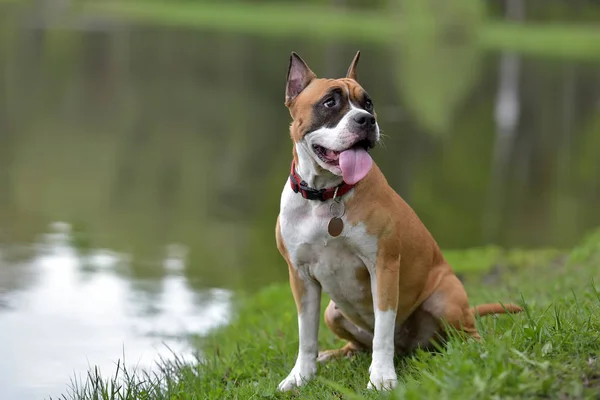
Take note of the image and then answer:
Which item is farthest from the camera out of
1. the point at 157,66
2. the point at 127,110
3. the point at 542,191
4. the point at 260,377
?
the point at 157,66

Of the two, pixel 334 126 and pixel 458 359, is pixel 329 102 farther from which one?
pixel 458 359

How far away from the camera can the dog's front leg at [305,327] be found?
586 centimetres

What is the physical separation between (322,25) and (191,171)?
46.9m

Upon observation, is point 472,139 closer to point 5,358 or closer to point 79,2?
point 5,358

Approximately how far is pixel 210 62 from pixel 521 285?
28284 millimetres

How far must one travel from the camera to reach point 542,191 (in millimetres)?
16203

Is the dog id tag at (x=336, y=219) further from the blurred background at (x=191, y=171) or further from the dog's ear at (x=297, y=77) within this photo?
the blurred background at (x=191, y=171)

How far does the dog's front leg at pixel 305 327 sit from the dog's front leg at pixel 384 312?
435 millimetres

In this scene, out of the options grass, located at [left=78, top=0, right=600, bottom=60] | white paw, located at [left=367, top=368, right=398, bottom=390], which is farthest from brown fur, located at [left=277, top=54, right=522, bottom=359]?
grass, located at [left=78, top=0, right=600, bottom=60]

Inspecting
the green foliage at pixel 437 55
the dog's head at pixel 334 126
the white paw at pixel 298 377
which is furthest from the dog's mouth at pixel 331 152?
the green foliage at pixel 437 55

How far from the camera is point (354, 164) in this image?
5.38 m

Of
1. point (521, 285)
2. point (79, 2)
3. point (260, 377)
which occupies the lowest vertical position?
point (260, 377)

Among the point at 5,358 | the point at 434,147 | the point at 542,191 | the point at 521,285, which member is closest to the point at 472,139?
the point at 434,147

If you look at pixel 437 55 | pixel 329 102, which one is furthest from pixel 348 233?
pixel 437 55
